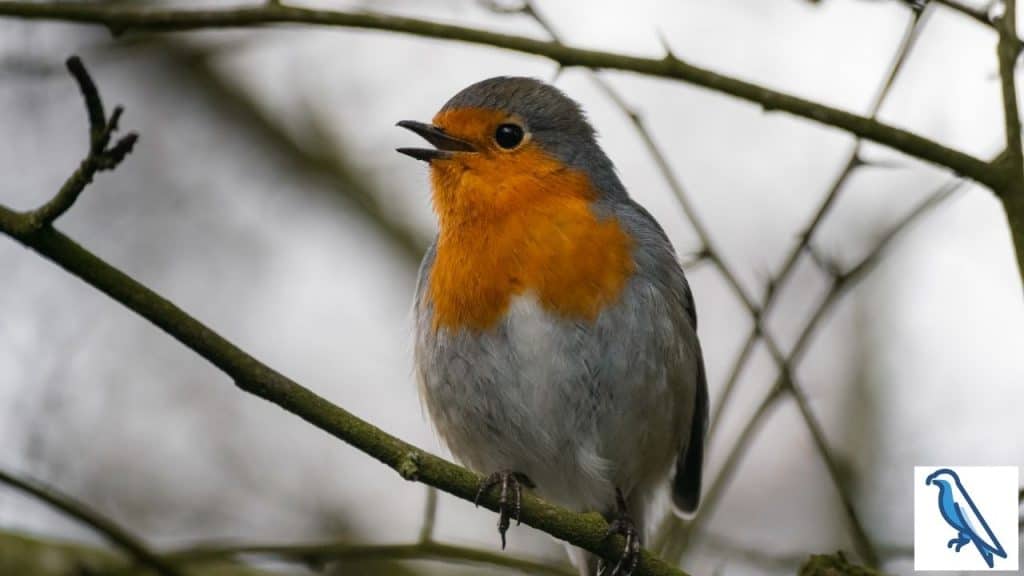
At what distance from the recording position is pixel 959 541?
495cm

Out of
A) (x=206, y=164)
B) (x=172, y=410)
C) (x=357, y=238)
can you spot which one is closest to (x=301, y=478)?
(x=172, y=410)

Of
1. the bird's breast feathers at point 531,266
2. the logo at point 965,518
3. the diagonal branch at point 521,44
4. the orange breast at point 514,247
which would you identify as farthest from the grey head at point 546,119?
the logo at point 965,518

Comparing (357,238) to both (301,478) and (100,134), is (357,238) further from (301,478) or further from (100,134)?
(100,134)

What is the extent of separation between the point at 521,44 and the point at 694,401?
1872 millimetres

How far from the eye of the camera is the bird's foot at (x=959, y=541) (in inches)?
193

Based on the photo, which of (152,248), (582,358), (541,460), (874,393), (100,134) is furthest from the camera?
(152,248)

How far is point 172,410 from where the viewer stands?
792cm

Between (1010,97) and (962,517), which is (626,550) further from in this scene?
(962,517)

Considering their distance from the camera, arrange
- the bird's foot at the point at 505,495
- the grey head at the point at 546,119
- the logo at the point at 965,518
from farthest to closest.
→ 1. the grey head at the point at 546,119
2. the logo at the point at 965,518
3. the bird's foot at the point at 505,495

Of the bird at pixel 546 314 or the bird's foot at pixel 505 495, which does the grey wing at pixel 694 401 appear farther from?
the bird's foot at pixel 505 495

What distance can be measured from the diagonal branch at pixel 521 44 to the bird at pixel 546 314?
2.73ft

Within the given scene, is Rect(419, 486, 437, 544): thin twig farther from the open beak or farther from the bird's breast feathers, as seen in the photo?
the open beak

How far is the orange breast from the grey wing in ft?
0.61

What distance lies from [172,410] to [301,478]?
901 mm
